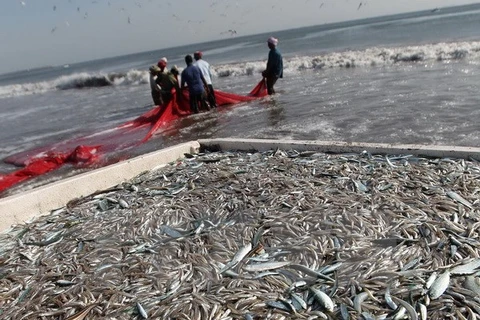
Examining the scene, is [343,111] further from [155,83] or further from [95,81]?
[95,81]

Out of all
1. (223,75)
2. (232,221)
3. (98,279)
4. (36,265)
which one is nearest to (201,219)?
(232,221)

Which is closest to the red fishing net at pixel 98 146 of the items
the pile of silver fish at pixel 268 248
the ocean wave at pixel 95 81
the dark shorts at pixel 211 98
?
the dark shorts at pixel 211 98

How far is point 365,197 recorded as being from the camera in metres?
4.88

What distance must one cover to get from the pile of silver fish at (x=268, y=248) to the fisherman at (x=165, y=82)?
8.77 m

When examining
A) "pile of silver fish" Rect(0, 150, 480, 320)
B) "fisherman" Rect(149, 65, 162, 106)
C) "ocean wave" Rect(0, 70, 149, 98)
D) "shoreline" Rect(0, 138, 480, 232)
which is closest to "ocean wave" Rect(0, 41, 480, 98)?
"ocean wave" Rect(0, 70, 149, 98)

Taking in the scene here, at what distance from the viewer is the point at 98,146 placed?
34.4ft

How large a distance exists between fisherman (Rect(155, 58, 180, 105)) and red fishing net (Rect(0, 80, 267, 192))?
50 centimetres

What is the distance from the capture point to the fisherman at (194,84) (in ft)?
43.7

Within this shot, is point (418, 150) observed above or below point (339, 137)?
above

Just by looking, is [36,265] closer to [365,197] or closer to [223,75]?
[365,197]

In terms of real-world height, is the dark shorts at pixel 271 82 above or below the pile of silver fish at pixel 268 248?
below

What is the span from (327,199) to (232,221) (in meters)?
1.12

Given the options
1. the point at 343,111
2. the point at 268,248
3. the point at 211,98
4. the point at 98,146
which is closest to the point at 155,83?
the point at 211,98

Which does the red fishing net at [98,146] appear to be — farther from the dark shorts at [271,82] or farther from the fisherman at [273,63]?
the fisherman at [273,63]
